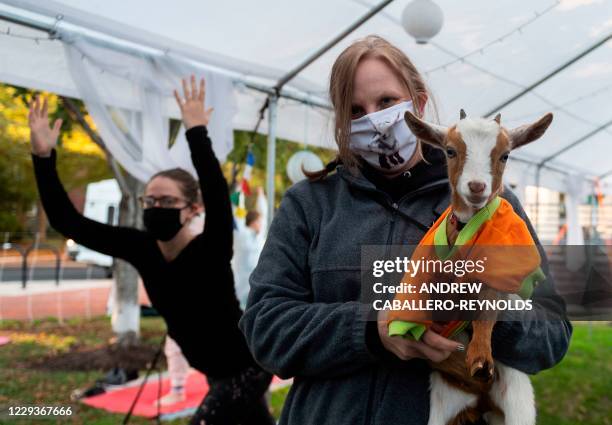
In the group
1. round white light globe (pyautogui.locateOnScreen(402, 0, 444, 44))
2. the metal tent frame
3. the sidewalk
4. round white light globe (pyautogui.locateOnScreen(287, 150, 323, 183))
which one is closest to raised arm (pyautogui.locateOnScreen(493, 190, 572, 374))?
round white light globe (pyautogui.locateOnScreen(402, 0, 444, 44))

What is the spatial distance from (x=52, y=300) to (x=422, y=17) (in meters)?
12.1

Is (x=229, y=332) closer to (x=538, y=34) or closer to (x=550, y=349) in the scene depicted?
(x=550, y=349)

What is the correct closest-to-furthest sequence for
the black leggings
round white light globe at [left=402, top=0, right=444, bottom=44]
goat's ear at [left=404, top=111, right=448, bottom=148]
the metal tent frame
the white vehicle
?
goat's ear at [left=404, top=111, right=448, bottom=148]
the black leggings
round white light globe at [left=402, top=0, right=444, bottom=44]
the metal tent frame
the white vehicle

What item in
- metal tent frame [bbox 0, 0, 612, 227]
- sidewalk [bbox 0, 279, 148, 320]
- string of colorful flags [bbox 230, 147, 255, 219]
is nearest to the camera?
metal tent frame [bbox 0, 0, 612, 227]

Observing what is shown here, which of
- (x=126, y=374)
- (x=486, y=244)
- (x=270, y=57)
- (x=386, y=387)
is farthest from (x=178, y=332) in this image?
(x=126, y=374)

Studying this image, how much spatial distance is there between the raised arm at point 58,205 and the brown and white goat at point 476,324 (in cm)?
221

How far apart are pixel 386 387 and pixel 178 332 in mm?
1814

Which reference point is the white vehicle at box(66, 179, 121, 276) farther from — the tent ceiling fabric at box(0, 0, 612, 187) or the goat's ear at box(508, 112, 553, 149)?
the goat's ear at box(508, 112, 553, 149)

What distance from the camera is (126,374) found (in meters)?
6.36

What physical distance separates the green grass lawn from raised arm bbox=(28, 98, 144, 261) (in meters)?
2.36

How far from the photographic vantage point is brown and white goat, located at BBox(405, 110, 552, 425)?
2.69ft

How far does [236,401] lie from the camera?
2531 mm

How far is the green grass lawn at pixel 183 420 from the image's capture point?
502cm

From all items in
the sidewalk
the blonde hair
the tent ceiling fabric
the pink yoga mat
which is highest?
the tent ceiling fabric
